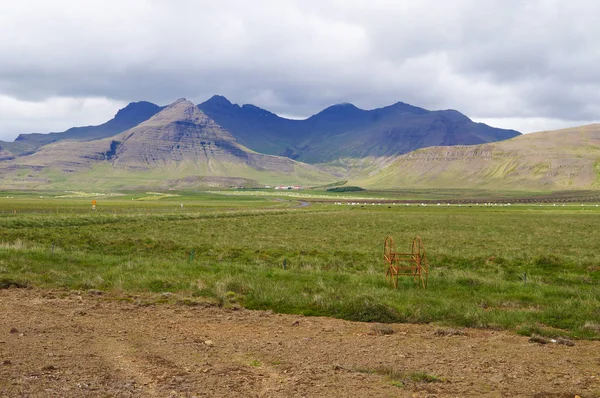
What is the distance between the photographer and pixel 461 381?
8.84m

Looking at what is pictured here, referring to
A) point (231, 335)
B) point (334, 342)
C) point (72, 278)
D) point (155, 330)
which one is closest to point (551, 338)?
point (334, 342)

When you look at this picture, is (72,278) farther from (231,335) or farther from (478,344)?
(478,344)

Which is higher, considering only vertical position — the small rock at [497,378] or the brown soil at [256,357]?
the small rock at [497,378]

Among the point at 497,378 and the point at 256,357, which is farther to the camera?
the point at 256,357

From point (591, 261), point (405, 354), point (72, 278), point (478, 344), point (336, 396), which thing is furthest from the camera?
point (591, 261)

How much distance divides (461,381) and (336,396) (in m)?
2.41

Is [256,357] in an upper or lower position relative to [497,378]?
lower

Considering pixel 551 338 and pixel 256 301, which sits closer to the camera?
pixel 551 338

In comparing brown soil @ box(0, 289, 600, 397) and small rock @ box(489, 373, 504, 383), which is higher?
small rock @ box(489, 373, 504, 383)

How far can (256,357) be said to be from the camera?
10062 millimetres

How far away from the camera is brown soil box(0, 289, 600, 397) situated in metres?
8.32

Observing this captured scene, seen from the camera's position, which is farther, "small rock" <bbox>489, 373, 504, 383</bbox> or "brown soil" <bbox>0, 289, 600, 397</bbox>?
"small rock" <bbox>489, 373, 504, 383</bbox>

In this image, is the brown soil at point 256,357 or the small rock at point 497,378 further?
the small rock at point 497,378

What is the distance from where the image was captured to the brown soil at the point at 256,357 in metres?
8.32
